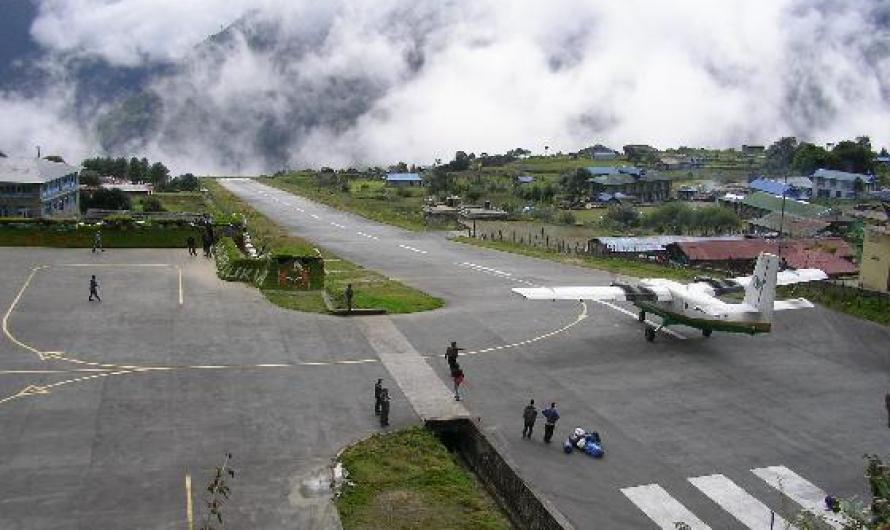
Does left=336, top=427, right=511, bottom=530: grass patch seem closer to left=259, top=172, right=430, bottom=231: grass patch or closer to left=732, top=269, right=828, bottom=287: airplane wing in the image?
left=732, top=269, right=828, bottom=287: airplane wing

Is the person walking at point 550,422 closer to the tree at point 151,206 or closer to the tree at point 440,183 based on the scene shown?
the tree at point 151,206

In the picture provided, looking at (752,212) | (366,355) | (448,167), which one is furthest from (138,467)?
(448,167)

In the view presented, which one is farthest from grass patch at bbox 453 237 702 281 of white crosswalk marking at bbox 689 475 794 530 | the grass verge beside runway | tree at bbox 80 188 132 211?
tree at bbox 80 188 132 211

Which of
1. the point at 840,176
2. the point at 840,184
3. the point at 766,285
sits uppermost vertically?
the point at 840,176

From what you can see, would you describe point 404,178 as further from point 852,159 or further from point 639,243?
point 639,243

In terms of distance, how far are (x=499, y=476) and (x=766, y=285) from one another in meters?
17.3

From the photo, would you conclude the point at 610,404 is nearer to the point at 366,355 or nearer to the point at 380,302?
the point at 366,355

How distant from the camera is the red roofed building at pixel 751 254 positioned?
66312 mm

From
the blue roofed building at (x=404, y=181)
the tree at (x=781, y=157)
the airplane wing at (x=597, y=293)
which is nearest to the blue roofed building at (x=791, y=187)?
the tree at (x=781, y=157)

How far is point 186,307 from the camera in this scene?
42.0 m

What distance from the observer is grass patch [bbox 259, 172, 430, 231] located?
98125 millimetres

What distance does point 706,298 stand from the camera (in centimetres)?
3650

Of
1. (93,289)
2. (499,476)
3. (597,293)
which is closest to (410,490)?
(499,476)

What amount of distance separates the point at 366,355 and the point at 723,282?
1929 cm
